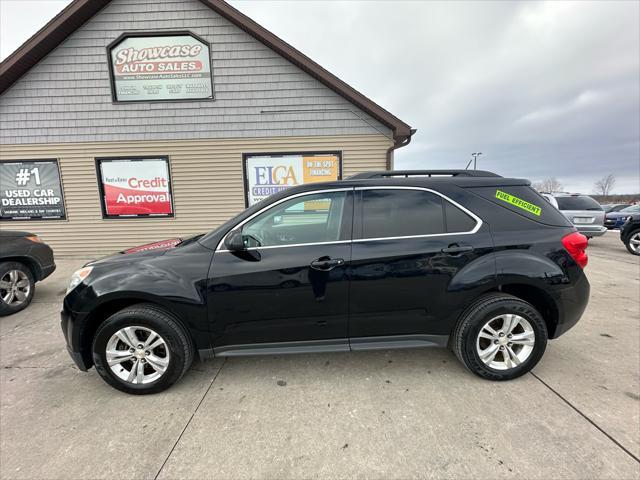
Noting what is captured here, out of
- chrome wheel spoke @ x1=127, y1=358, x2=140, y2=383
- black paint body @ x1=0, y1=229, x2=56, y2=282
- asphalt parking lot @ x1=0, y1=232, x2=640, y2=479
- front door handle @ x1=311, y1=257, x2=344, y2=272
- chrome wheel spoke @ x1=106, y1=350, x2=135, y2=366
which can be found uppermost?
front door handle @ x1=311, y1=257, x2=344, y2=272

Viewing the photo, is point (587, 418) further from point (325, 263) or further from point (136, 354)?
point (136, 354)

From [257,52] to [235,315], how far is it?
7.17m

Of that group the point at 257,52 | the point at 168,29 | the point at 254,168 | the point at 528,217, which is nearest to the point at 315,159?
the point at 254,168

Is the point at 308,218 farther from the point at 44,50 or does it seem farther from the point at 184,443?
the point at 44,50

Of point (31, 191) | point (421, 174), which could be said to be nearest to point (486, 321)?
point (421, 174)

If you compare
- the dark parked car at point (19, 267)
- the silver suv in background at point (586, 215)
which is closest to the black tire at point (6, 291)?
the dark parked car at point (19, 267)

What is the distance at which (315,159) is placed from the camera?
7.53 meters

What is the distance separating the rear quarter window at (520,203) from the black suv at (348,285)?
10 mm

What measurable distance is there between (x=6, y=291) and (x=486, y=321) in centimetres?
611

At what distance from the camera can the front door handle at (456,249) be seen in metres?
2.41

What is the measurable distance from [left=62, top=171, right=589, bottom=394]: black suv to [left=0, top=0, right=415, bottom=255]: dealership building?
5.18 metres

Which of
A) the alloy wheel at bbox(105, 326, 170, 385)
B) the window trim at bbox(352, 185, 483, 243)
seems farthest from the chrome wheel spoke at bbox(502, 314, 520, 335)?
the alloy wheel at bbox(105, 326, 170, 385)

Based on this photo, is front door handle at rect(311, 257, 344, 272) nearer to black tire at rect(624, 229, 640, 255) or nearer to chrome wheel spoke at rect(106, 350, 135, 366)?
chrome wheel spoke at rect(106, 350, 135, 366)

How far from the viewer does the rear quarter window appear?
2.55 meters
